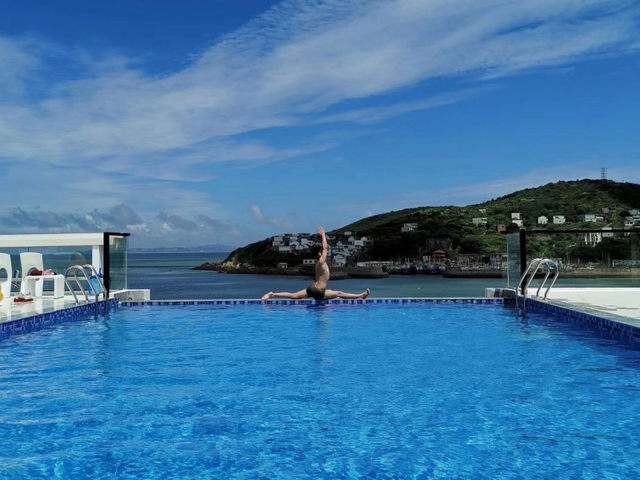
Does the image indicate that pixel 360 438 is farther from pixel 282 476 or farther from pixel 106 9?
pixel 106 9

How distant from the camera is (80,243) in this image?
41.2 ft

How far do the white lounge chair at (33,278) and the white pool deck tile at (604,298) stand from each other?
929 cm

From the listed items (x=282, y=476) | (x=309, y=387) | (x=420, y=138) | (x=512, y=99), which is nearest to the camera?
(x=282, y=476)

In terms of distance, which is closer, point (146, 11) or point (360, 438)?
point (360, 438)

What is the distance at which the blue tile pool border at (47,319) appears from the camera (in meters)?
8.41

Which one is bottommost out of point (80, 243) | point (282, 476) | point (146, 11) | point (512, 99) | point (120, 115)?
point (282, 476)

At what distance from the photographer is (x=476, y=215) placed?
237ft

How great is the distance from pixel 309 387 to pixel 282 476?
7.09 feet

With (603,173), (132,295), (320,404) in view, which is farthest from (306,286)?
(320,404)

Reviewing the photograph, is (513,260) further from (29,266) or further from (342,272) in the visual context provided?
(342,272)

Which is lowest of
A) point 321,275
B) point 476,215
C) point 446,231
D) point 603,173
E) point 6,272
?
point 321,275

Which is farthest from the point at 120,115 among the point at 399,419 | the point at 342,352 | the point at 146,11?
the point at 399,419

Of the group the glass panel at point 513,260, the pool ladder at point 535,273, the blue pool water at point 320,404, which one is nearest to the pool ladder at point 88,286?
the blue pool water at point 320,404

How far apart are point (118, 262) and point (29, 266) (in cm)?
176
